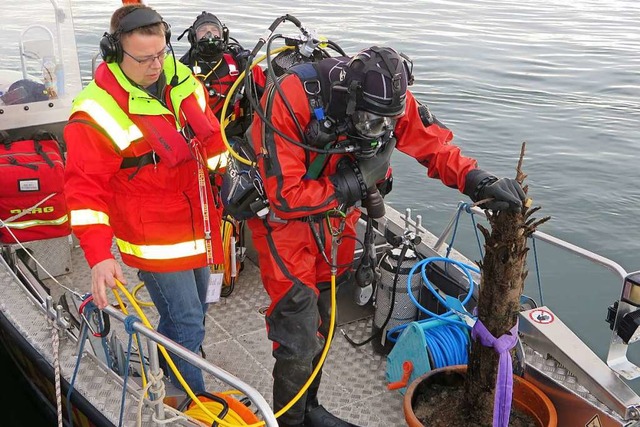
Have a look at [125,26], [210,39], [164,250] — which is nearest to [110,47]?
[125,26]

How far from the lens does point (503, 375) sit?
2.84m

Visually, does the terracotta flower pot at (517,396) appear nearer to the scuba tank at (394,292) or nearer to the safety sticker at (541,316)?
the safety sticker at (541,316)

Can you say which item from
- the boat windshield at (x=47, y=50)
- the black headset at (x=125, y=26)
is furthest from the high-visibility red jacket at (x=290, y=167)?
the boat windshield at (x=47, y=50)

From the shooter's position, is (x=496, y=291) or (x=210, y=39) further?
(x=210, y=39)

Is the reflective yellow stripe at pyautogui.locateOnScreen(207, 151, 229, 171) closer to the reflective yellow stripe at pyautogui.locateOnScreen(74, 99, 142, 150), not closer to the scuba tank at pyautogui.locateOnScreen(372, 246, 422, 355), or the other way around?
the reflective yellow stripe at pyautogui.locateOnScreen(74, 99, 142, 150)

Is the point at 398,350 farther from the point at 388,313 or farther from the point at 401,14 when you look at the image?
the point at 401,14

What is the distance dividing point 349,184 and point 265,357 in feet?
5.62

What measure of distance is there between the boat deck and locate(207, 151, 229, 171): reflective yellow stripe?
1.36 m

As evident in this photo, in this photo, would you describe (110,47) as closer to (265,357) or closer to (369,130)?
(369,130)

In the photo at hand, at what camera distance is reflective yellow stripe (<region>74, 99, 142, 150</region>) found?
2705 mm

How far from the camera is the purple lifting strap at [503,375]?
2.84 metres

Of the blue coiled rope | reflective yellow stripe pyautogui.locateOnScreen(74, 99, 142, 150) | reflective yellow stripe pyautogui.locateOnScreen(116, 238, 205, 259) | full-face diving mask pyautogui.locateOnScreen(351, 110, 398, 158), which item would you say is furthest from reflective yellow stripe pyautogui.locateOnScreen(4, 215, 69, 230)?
full-face diving mask pyautogui.locateOnScreen(351, 110, 398, 158)

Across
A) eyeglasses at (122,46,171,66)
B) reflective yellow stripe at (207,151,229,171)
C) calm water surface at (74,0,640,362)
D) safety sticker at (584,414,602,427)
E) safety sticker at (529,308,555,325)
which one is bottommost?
calm water surface at (74,0,640,362)

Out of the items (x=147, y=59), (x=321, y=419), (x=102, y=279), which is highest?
(x=147, y=59)
